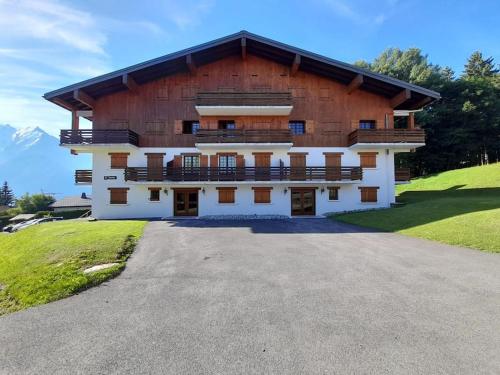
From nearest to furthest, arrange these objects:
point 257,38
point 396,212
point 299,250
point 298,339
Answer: point 298,339 < point 299,250 < point 396,212 < point 257,38

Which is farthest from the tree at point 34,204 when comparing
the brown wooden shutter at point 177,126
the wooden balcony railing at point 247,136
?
the wooden balcony railing at point 247,136

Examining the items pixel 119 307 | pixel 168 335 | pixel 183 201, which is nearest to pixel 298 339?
pixel 168 335

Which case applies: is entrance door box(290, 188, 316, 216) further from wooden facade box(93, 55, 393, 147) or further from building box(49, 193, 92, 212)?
building box(49, 193, 92, 212)

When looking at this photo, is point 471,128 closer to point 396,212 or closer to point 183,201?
point 396,212

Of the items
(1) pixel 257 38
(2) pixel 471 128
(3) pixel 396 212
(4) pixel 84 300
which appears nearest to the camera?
(4) pixel 84 300

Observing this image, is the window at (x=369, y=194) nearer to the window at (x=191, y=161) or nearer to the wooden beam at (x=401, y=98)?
the wooden beam at (x=401, y=98)

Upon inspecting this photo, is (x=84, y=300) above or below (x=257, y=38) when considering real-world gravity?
below

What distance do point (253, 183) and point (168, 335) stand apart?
19.8 metres

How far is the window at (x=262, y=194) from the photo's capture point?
997 inches

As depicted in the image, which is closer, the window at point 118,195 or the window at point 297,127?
the window at point 118,195

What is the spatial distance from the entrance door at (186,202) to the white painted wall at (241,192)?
0.45 metres

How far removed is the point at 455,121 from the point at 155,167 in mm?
45058

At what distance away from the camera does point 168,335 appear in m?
5.05

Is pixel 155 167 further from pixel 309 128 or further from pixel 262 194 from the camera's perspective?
pixel 309 128
